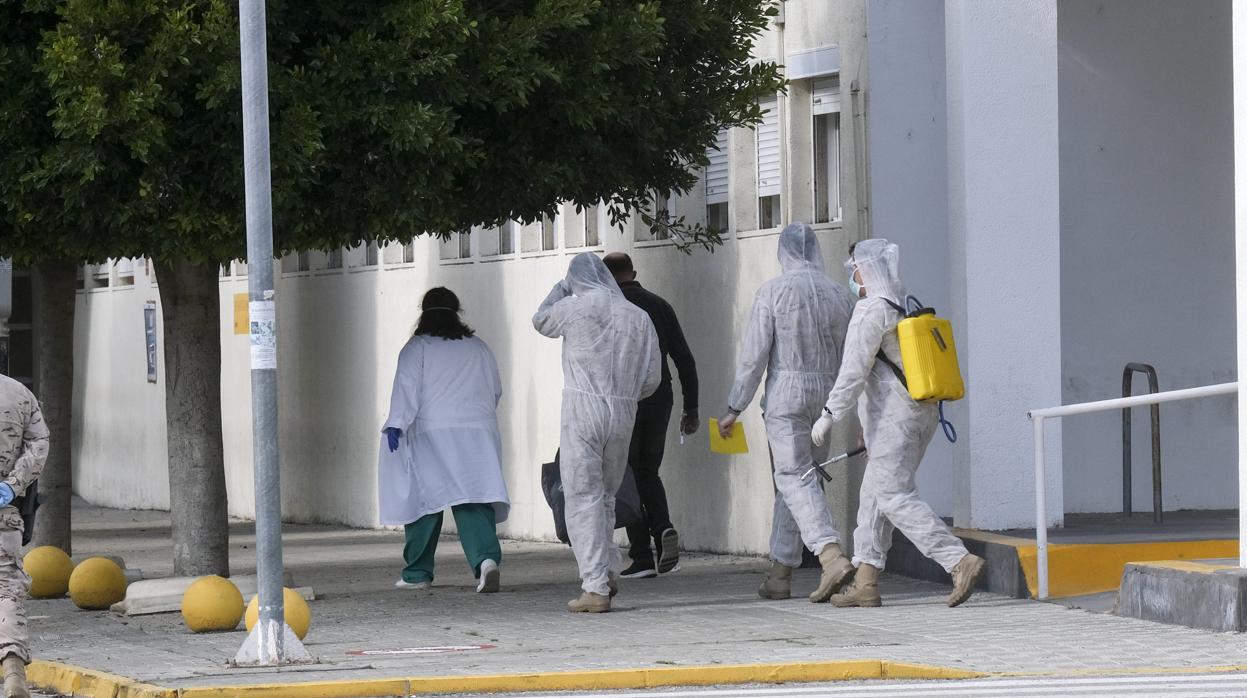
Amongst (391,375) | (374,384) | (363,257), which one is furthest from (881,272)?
(363,257)

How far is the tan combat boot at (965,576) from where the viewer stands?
468 inches

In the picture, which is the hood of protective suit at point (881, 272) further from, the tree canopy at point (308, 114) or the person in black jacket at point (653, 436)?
the person in black jacket at point (653, 436)

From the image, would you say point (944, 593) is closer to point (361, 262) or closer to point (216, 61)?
point (216, 61)

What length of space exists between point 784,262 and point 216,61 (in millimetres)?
3344

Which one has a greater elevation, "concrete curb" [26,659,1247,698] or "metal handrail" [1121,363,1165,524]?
"metal handrail" [1121,363,1165,524]

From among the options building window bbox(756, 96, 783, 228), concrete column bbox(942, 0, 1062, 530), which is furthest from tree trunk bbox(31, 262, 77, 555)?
concrete column bbox(942, 0, 1062, 530)

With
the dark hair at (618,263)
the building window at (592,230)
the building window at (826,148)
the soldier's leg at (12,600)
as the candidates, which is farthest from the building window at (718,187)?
the soldier's leg at (12,600)

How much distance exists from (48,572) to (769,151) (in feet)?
17.9

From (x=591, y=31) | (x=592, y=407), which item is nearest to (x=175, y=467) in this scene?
(x=592, y=407)

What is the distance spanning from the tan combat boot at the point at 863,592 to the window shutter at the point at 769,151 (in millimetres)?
4133

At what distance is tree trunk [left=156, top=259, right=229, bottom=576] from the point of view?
13.4 meters

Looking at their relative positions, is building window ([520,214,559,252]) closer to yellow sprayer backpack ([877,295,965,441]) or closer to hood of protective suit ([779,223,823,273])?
hood of protective suit ([779,223,823,273])

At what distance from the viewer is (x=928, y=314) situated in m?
11.9

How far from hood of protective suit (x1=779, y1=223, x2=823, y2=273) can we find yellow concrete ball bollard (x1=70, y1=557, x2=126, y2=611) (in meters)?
4.16
